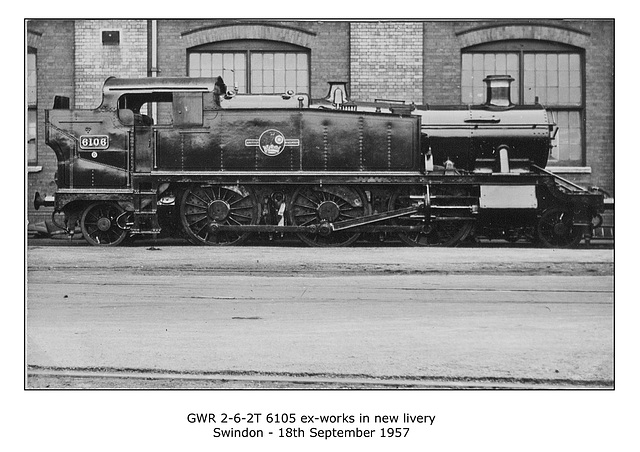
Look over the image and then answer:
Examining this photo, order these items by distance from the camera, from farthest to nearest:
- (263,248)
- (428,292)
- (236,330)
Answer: (263,248) < (428,292) < (236,330)

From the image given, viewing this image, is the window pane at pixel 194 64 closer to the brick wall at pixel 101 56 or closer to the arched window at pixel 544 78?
the brick wall at pixel 101 56

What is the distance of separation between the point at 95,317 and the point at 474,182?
5.61 metres

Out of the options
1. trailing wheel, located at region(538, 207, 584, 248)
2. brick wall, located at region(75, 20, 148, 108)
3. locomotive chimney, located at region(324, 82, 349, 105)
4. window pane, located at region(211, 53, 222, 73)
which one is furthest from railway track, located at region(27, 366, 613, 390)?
window pane, located at region(211, 53, 222, 73)

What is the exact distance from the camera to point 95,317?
26.3 ft

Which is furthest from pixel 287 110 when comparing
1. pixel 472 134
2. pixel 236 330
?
pixel 236 330

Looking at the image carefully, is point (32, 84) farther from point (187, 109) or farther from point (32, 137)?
point (187, 109)

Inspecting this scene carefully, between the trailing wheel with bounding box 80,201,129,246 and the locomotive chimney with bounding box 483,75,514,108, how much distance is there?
5.41 metres

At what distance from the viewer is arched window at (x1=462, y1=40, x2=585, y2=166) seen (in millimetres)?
11844

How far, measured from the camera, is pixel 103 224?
440 inches

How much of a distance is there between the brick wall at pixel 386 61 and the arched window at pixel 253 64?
75 cm

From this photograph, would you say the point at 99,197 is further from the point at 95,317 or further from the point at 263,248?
the point at 95,317

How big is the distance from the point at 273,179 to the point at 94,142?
2.52 m

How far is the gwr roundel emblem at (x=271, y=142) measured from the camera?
11.1 meters

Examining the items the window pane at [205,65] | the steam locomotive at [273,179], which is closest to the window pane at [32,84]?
the steam locomotive at [273,179]
